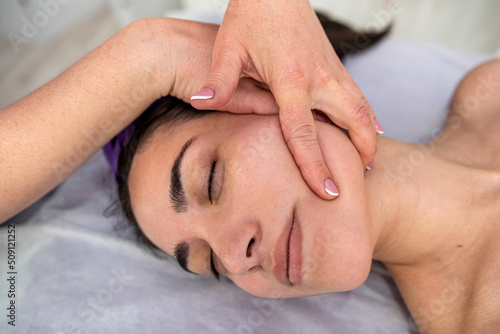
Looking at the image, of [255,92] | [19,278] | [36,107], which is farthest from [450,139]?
[19,278]

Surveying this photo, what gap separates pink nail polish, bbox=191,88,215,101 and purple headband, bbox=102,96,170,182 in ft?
1.38

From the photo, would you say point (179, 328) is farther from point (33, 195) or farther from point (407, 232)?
point (407, 232)

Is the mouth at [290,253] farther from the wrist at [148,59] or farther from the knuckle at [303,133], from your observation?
the wrist at [148,59]

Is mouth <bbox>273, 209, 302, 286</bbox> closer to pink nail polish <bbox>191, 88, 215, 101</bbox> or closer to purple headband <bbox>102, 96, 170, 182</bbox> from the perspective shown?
pink nail polish <bbox>191, 88, 215, 101</bbox>

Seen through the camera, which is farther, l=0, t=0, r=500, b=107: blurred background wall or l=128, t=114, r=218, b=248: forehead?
l=0, t=0, r=500, b=107: blurred background wall

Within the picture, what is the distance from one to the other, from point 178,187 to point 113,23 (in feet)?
5.66

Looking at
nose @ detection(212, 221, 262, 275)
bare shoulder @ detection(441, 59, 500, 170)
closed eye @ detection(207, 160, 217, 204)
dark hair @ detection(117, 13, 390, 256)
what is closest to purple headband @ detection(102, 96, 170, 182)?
dark hair @ detection(117, 13, 390, 256)

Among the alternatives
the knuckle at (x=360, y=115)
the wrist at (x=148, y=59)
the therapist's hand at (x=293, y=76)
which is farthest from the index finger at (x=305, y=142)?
the wrist at (x=148, y=59)

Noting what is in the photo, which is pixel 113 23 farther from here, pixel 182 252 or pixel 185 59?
pixel 182 252

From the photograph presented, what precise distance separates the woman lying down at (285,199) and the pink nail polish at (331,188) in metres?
0.03

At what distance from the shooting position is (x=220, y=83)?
794mm

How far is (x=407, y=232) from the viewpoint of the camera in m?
0.99

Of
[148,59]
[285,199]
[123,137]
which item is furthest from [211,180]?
[123,137]

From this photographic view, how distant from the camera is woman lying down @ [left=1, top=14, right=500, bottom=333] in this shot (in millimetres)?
799
